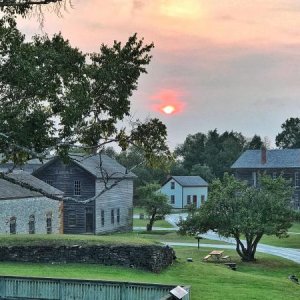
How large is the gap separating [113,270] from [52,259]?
11.1 feet

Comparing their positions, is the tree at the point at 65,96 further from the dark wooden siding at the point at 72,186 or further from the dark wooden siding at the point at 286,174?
the dark wooden siding at the point at 286,174

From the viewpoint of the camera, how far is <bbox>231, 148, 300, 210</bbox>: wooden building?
87.1 meters

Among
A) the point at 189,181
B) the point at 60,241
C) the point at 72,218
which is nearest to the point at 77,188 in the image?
the point at 72,218

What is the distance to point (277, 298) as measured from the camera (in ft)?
74.1

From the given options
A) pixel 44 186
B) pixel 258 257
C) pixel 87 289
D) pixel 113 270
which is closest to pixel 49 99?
pixel 87 289

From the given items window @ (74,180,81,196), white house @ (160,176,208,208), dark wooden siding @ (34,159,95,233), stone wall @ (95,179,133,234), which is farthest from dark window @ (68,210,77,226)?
white house @ (160,176,208,208)

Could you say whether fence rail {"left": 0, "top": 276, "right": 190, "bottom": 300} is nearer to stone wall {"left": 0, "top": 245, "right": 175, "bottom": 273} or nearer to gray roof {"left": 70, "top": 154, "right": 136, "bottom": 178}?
stone wall {"left": 0, "top": 245, "right": 175, "bottom": 273}

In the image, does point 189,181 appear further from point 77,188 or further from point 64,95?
point 64,95

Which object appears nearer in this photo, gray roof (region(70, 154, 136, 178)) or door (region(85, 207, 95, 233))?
door (region(85, 207, 95, 233))

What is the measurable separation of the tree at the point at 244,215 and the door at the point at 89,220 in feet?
62.6

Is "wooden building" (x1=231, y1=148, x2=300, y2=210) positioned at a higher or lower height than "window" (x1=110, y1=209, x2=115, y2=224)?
higher

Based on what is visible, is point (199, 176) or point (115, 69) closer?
point (115, 69)

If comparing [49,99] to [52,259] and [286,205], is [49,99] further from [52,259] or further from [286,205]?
[286,205]

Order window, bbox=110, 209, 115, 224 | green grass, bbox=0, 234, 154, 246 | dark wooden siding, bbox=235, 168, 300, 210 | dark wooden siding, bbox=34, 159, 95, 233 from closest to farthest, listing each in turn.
→ 1. green grass, bbox=0, 234, 154, 246
2. dark wooden siding, bbox=34, 159, 95, 233
3. window, bbox=110, 209, 115, 224
4. dark wooden siding, bbox=235, 168, 300, 210
